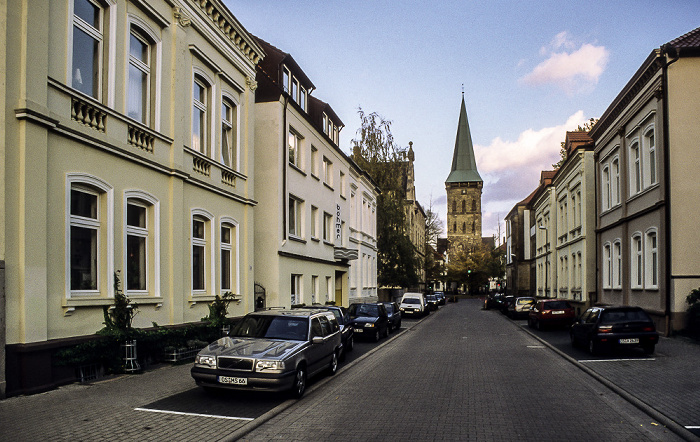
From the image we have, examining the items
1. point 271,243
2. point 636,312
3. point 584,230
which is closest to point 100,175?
point 271,243

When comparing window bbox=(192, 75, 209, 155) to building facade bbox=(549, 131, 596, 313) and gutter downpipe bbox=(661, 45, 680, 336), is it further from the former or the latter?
building facade bbox=(549, 131, 596, 313)

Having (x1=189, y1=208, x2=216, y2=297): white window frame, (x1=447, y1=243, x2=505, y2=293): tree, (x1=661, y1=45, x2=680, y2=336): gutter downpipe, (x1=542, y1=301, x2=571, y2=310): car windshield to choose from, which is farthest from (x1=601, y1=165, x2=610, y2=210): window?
(x1=447, y1=243, x2=505, y2=293): tree

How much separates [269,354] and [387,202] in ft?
127

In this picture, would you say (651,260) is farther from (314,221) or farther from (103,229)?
(103,229)

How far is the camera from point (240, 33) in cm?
1900

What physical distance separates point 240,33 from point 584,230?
23.2m

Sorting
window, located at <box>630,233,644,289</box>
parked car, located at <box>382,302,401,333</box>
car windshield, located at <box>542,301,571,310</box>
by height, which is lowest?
parked car, located at <box>382,302,401,333</box>

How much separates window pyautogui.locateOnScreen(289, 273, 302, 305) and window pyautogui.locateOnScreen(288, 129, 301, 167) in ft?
16.1

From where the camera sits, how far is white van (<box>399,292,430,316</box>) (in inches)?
1635

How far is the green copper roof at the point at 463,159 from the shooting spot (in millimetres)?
115500

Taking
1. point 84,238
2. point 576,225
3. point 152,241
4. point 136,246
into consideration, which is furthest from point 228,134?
point 576,225

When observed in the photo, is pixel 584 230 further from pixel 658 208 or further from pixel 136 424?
pixel 136 424

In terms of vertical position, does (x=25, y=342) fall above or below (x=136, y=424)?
above

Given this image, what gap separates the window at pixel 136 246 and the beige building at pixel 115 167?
0.05m
